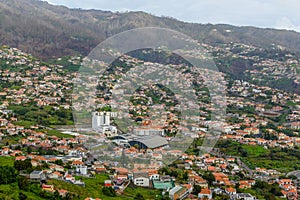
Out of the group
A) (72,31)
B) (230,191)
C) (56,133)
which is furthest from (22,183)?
(72,31)

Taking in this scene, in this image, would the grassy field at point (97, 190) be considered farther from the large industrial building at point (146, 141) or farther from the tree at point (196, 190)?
the large industrial building at point (146, 141)

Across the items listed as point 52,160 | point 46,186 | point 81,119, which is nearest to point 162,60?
→ point 81,119

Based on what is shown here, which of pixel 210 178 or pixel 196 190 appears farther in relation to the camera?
pixel 210 178

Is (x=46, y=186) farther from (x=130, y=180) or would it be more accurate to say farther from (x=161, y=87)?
(x=161, y=87)

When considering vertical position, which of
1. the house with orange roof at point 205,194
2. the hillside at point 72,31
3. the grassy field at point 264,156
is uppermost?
the hillside at point 72,31

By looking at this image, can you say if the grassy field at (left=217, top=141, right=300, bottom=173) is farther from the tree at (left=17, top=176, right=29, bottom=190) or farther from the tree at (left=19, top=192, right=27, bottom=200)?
the tree at (left=19, top=192, right=27, bottom=200)

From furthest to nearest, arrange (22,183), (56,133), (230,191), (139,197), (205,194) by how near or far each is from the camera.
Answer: (56,133) → (230,191) → (205,194) → (139,197) → (22,183)

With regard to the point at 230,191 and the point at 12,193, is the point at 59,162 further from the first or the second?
the point at 230,191

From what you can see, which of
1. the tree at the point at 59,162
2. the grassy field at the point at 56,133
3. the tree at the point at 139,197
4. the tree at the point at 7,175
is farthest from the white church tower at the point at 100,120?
the tree at the point at 7,175

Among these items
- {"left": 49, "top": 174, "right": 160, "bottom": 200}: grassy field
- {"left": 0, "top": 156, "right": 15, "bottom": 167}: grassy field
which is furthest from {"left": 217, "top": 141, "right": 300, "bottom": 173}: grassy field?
{"left": 0, "top": 156, "right": 15, "bottom": 167}: grassy field
